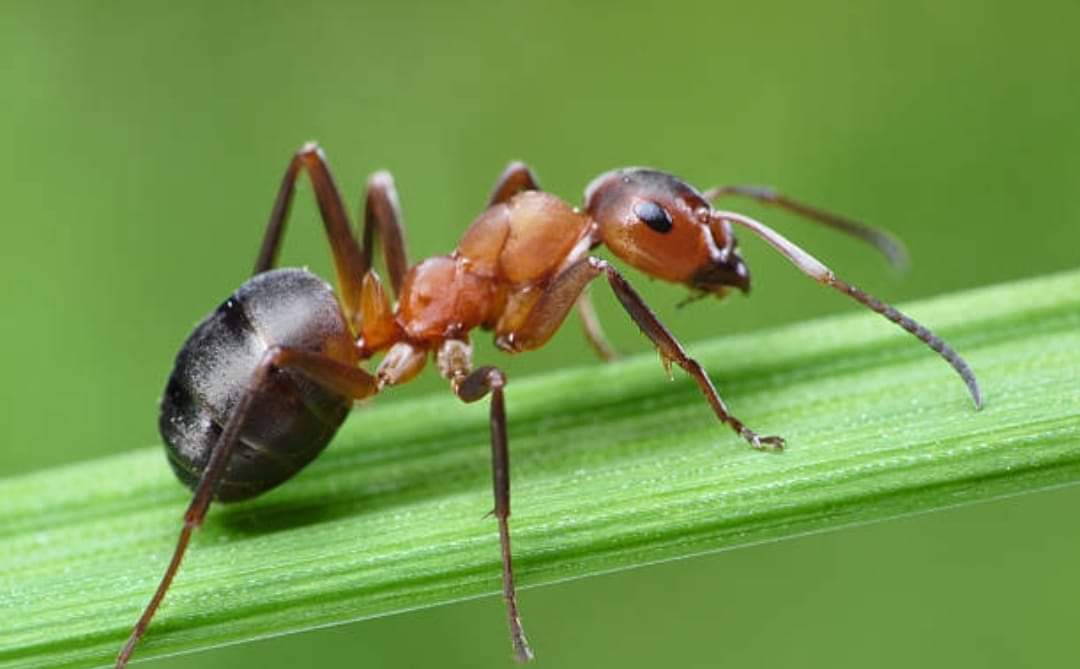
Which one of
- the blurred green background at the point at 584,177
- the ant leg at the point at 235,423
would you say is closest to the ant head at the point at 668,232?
the ant leg at the point at 235,423

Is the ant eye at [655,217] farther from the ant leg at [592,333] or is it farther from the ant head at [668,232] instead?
the ant leg at [592,333]

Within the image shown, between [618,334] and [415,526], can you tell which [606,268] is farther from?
[618,334]

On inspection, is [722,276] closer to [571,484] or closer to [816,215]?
[816,215]

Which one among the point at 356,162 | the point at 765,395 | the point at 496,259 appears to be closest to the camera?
the point at 765,395

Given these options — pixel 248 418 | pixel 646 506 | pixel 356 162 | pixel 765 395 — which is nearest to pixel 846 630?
pixel 765 395

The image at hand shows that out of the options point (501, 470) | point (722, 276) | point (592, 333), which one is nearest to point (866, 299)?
point (722, 276)

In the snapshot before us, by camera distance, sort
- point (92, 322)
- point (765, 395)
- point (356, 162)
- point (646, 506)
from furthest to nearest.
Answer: point (356, 162), point (92, 322), point (765, 395), point (646, 506)
